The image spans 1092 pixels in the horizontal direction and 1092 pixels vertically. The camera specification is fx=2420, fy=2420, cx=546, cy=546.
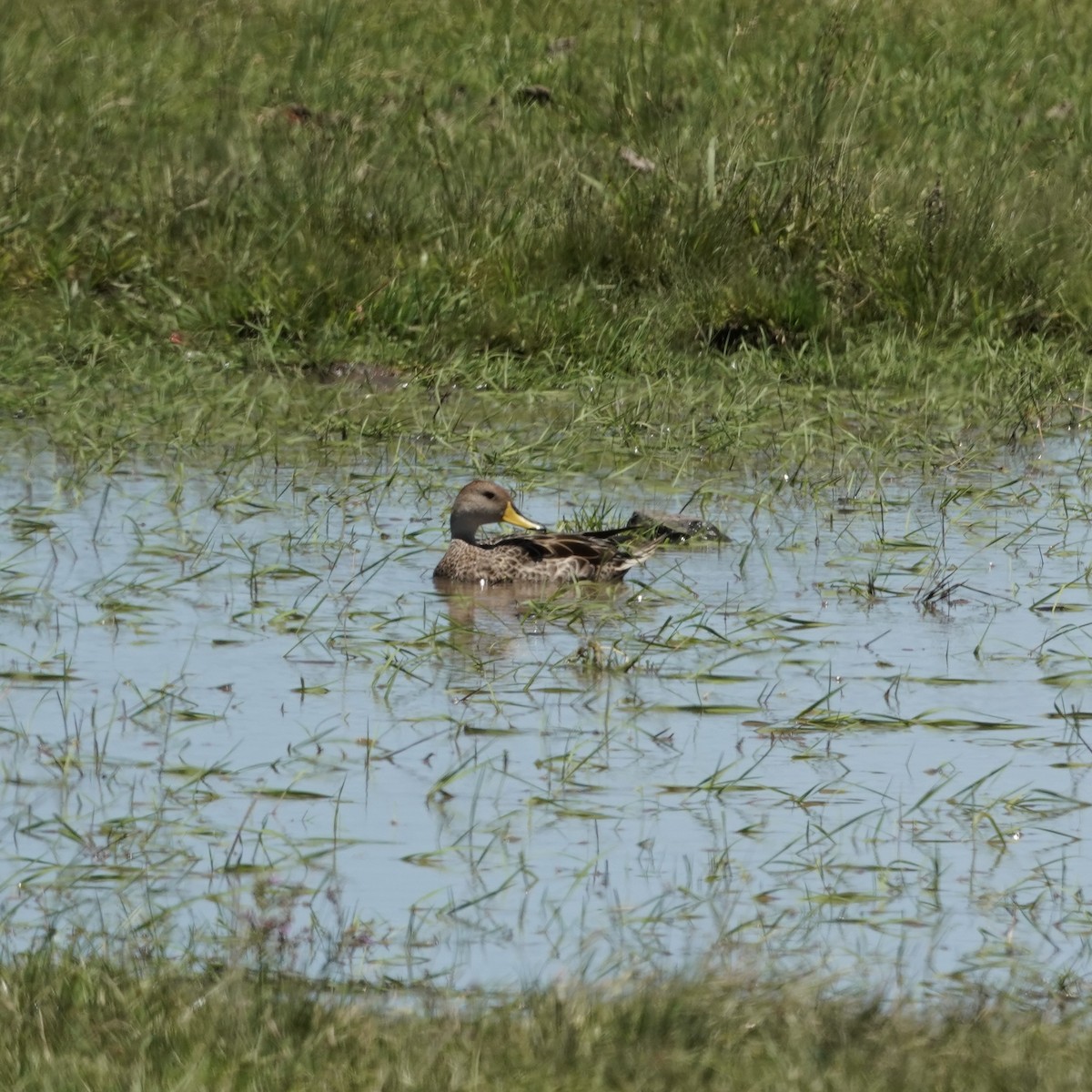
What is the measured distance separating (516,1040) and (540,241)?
8.54 metres

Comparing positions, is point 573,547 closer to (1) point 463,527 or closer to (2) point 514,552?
(2) point 514,552

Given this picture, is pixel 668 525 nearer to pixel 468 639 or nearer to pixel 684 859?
pixel 468 639

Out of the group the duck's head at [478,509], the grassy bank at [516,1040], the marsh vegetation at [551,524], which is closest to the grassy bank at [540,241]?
the marsh vegetation at [551,524]

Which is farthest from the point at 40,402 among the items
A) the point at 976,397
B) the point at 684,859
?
the point at 684,859

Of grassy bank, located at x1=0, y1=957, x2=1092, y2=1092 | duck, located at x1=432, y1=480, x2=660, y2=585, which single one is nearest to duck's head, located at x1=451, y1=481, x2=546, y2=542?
duck, located at x1=432, y1=480, x2=660, y2=585

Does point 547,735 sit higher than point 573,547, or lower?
higher

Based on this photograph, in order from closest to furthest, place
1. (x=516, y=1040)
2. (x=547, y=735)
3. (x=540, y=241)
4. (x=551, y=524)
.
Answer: (x=516, y=1040) < (x=547, y=735) < (x=551, y=524) < (x=540, y=241)

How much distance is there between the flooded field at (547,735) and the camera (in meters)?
5.18

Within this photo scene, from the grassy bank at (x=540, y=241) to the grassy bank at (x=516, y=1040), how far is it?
6194 mm

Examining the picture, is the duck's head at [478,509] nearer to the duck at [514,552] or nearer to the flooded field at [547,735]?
the duck at [514,552]

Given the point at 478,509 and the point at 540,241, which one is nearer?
the point at 478,509

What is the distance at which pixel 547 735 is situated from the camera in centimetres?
653

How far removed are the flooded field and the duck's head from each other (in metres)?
0.19

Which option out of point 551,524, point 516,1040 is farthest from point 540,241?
point 516,1040
